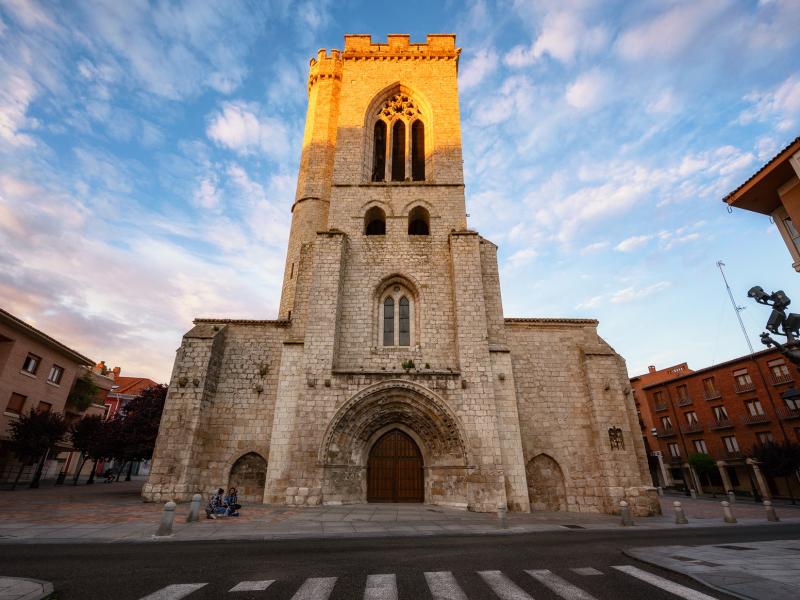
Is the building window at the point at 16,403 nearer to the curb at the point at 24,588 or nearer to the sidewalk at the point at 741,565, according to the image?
the curb at the point at 24,588

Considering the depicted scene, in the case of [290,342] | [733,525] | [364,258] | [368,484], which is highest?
[364,258]

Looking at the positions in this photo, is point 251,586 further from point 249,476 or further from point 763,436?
point 763,436

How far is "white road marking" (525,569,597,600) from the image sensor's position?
14.4ft

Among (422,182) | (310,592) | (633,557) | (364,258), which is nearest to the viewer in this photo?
(310,592)

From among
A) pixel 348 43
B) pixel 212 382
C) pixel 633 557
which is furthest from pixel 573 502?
pixel 348 43

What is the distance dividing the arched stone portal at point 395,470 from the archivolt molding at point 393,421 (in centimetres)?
51

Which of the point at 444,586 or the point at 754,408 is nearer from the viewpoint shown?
the point at 444,586

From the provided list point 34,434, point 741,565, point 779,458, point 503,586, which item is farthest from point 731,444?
point 34,434

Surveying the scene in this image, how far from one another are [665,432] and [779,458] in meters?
12.0

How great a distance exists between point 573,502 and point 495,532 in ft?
23.1

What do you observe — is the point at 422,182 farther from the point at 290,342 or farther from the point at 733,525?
the point at 733,525

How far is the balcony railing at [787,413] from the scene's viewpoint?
24516 mm

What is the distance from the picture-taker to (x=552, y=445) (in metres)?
15.0

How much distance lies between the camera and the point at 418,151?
71.4ft
